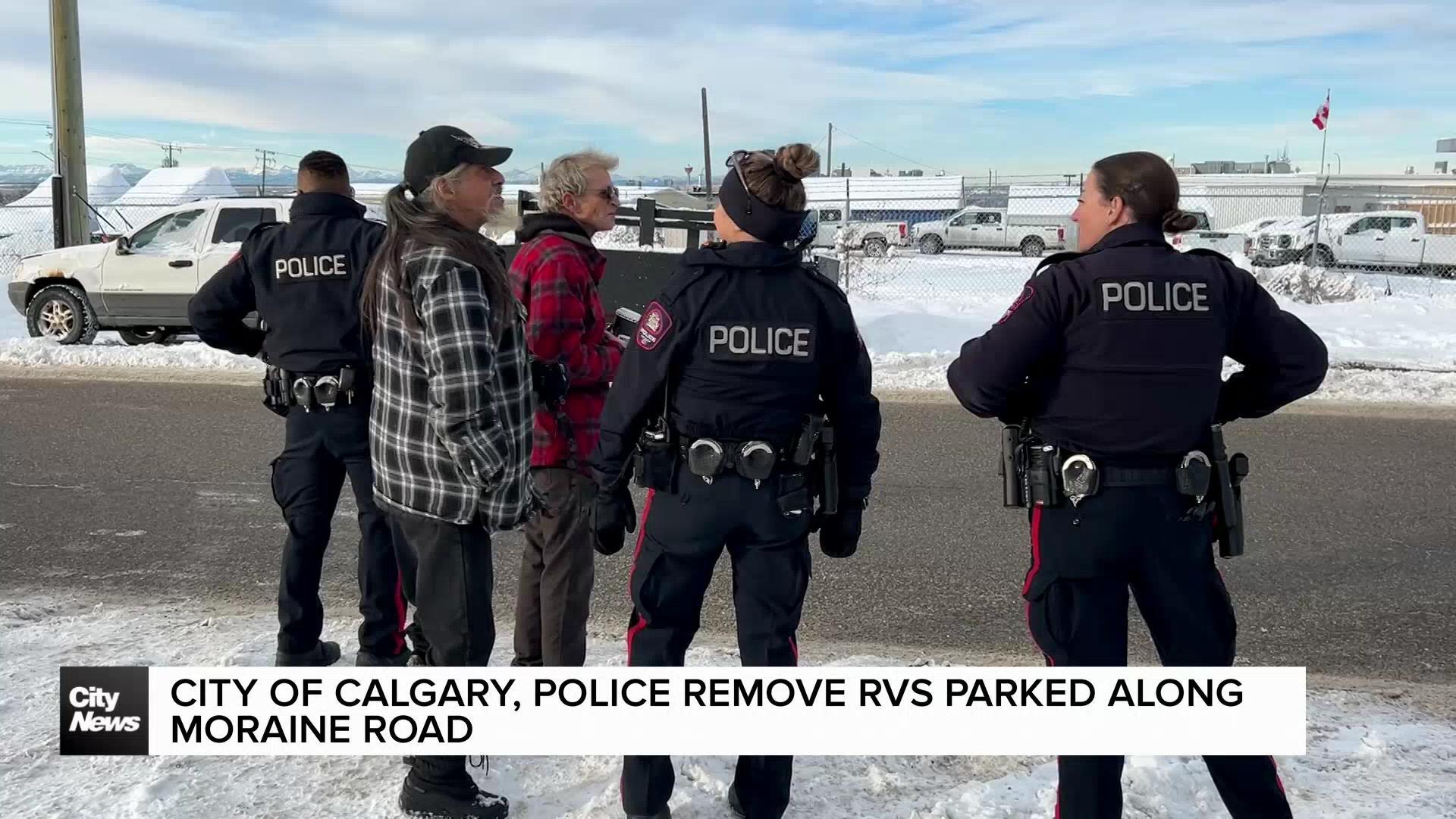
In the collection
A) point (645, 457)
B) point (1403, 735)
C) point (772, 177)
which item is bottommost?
point (1403, 735)

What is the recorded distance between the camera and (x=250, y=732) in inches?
136

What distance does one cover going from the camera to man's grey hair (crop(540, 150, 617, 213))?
3.87 meters

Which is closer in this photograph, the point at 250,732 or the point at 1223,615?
the point at 1223,615

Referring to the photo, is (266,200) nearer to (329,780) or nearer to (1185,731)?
(329,780)

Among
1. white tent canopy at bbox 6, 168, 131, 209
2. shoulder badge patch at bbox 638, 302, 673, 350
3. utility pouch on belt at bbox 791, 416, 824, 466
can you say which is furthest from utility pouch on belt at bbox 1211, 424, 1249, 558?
white tent canopy at bbox 6, 168, 131, 209

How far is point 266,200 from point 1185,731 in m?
13.0

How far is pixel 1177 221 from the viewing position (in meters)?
2.93

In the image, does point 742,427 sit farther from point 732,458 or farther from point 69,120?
point 69,120

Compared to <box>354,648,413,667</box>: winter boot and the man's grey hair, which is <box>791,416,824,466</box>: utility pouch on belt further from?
<box>354,648,413,667</box>: winter boot

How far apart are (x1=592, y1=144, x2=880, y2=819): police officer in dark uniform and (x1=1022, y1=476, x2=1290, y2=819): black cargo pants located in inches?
24.6

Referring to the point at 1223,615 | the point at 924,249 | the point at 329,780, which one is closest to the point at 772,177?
the point at 1223,615

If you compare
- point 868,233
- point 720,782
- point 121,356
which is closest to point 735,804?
point 720,782

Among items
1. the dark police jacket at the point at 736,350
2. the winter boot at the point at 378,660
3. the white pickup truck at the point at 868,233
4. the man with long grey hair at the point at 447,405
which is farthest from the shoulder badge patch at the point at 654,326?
the white pickup truck at the point at 868,233

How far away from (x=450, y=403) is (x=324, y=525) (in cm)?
133
